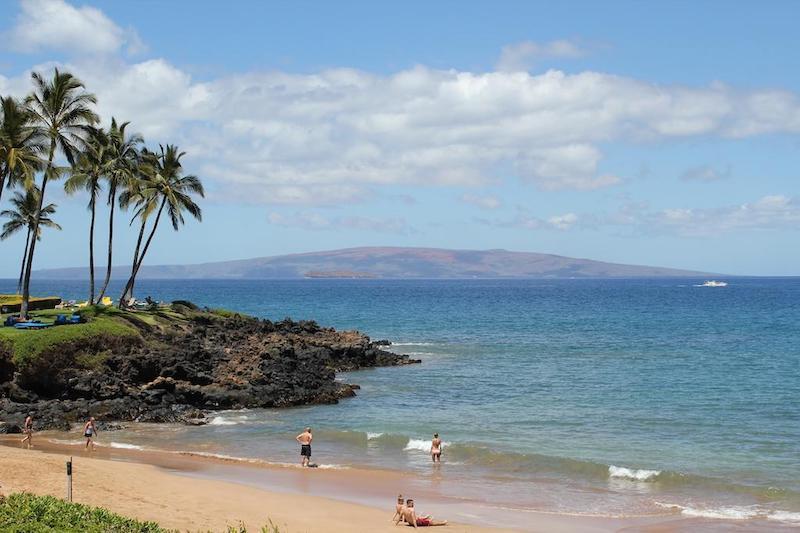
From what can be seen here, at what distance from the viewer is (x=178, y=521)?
19.1 m

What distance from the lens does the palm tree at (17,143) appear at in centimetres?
4275

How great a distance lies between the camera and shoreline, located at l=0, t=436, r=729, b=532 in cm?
2042

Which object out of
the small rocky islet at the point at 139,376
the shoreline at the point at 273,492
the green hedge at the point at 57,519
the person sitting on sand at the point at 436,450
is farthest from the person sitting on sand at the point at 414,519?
the small rocky islet at the point at 139,376

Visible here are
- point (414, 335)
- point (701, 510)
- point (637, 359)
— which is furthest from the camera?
point (414, 335)

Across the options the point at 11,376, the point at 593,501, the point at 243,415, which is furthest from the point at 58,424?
the point at 593,501

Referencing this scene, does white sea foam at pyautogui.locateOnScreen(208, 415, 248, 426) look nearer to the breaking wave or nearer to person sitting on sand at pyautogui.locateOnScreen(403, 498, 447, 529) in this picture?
person sitting on sand at pyautogui.locateOnScreen(403, 498, 447, 529)

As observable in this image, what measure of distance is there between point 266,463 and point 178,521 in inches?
370

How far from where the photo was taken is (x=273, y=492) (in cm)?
2373

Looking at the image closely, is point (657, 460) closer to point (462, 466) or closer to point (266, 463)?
point (462, 466)

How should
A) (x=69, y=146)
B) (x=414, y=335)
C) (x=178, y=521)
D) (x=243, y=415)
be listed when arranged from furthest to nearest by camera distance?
(x=414, y=335) < (x=69, y=146) < (x=243, y=415) < (x=178, y=521)

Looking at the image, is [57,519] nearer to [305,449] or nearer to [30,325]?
[305,449]

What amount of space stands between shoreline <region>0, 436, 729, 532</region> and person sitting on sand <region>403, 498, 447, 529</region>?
52 cm

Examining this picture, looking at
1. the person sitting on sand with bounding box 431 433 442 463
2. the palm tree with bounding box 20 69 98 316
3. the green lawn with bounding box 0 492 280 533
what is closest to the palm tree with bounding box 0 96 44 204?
the palm tree with bounding box 20 69 98 316

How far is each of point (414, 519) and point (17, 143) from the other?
33.8 meters
